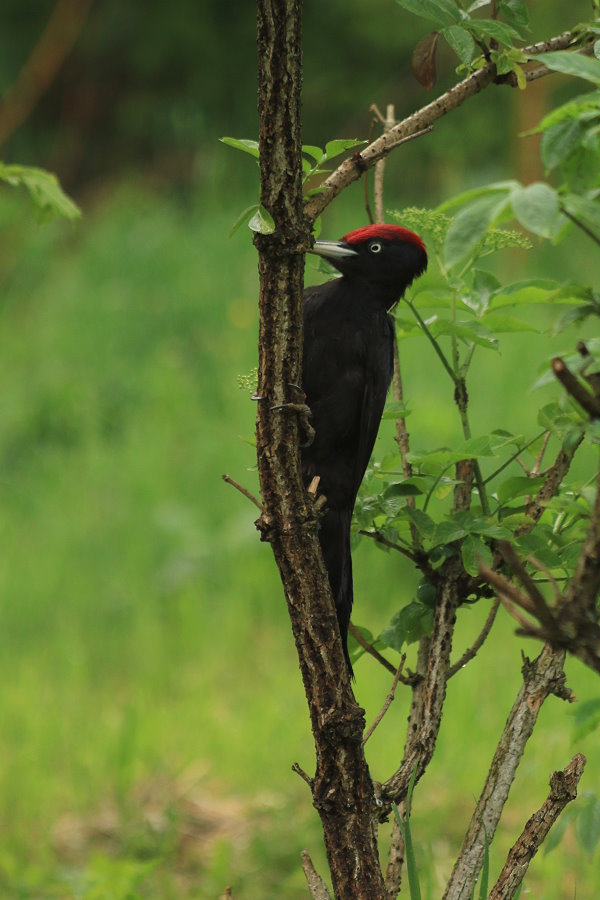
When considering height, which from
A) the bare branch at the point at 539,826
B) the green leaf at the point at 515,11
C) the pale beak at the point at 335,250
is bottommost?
the bare branch at the point at 539,826

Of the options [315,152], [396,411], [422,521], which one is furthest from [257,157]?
[422,521]

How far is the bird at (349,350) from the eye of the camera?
252cm

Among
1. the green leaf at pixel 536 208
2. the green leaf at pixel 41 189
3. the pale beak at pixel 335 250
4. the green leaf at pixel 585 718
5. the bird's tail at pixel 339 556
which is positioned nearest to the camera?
the green leaf at pixel 536 208

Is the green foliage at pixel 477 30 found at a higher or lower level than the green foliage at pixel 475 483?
higher

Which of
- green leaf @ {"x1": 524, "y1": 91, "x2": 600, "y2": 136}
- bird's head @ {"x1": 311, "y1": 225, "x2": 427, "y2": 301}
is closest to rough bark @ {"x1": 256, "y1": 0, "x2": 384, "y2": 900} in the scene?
green leaf @ {"x1": 524, "y1": 91, "x2": 600, "y2": 136}

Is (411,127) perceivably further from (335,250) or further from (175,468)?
(175,468)

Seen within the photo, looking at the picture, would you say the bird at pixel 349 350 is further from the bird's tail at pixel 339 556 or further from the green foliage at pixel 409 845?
the green foliage at pixel 409 845

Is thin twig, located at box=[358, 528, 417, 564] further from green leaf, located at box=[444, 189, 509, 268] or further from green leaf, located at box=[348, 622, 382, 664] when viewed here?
green leaf, located at box=[444, 189, 509, 268]

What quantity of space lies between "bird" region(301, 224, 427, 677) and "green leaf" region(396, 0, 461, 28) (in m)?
1.02

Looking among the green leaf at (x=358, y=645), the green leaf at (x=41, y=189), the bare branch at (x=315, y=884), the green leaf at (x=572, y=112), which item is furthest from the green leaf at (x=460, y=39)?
the bare branch at (x=315, y=884)

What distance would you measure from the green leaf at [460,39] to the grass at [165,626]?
5.04 feet

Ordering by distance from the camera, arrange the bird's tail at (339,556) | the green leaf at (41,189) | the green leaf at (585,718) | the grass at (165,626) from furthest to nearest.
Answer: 1. the grass at (165,626)
2. the bird's tail at (339,556)
3. the green leaf at (41,189)
4. the green leaf at (585,718)

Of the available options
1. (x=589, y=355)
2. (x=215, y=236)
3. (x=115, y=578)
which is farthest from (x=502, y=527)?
(x=215, y=236)

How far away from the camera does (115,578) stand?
4.49 meters
